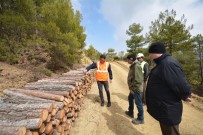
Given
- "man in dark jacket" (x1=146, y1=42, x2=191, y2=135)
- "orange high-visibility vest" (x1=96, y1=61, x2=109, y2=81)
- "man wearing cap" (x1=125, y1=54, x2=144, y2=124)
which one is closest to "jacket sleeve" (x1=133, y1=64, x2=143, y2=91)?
"man wearing cap" (x1=125, y1=54, x2=144, y2=124)

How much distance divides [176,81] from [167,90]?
0.85 feet

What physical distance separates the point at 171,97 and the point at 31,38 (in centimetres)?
1102

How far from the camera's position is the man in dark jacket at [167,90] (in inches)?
138

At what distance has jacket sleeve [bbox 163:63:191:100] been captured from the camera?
3477 millimetres

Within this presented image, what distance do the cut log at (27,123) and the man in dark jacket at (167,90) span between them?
7.23 ft

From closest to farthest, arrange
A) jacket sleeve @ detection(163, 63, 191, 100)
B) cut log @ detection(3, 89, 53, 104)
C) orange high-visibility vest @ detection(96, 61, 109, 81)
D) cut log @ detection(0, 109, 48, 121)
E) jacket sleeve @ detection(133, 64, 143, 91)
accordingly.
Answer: jacket sleeve @ detection(163, 63, 191, 100), cut log @ detection(0, 109, 48, 121), cut log @ detection(3, 89, 53, 104), jacket sleeve @ detection(133, 64, 143, 91), orange high-visibility vest @ detection(96, 61, 109, 81)

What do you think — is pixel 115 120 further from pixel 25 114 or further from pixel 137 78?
pixel 25 114

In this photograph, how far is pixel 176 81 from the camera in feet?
11.4

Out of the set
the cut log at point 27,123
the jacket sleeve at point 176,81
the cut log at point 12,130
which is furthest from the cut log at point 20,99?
the jacket sleeve at point 176,81

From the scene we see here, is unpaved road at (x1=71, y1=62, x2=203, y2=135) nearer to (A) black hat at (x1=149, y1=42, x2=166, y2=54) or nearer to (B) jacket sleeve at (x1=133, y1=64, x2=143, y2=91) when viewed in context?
(B) jacket sleeve at (x1=133, y1=64, x2=143, y2=91)

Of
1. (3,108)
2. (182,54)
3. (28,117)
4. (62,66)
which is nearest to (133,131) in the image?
(28,117)

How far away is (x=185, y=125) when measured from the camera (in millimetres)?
6859

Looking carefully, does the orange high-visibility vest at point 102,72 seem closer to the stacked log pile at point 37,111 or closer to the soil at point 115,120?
the soil at point 115,120

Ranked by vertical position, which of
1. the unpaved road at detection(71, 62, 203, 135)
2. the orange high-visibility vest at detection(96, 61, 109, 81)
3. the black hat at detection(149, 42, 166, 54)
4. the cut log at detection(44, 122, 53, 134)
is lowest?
the unpaved road at detection(71, 62, 203, 135)
